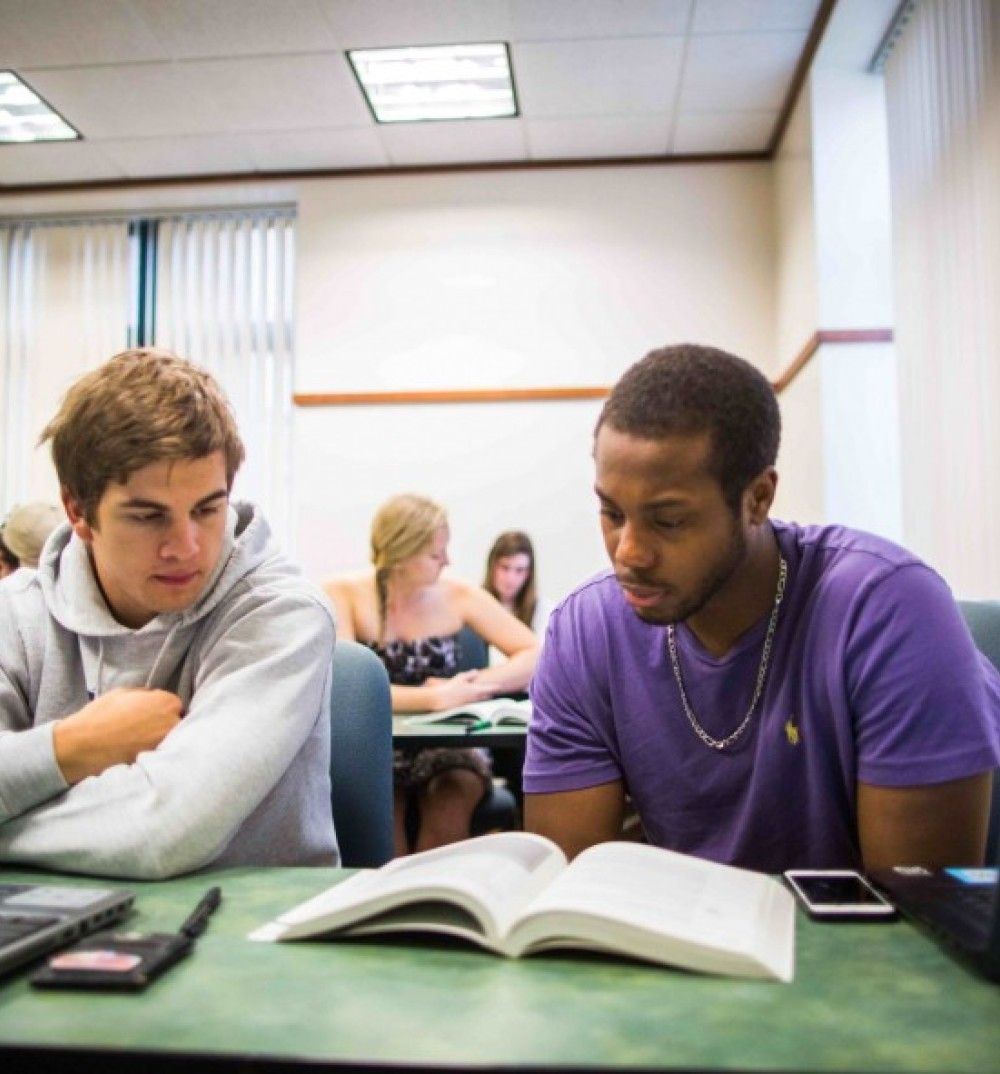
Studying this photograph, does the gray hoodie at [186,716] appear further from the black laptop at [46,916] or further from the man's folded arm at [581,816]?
the man's folded arm at [581,816]

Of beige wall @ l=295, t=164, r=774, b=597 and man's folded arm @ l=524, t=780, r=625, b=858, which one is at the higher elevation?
beige wall @ l=295, t=164, r=774, b=597

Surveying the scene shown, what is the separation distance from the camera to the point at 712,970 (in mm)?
704

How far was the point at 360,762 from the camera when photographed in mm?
1559

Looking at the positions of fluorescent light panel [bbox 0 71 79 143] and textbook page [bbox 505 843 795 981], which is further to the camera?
fluorescent light panel [bbox 0 71 79 143]

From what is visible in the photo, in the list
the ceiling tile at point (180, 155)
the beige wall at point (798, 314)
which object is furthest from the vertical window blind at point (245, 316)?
the beige wall at point (798, 314)

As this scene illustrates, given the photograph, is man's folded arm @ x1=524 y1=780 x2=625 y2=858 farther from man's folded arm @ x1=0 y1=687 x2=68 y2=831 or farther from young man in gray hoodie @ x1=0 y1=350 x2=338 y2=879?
man's folded arm @ x1=0 y1=687 x2=68 y2=831

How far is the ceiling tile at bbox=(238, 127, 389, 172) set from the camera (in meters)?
4.70

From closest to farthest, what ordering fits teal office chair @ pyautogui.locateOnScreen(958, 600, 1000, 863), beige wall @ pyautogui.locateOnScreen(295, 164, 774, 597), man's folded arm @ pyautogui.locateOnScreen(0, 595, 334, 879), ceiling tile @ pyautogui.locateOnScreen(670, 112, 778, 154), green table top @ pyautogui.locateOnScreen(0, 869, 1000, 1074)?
green table top @ pyautogui.locateOnScreen(0, 869, 1000, 1074), man's folded arm @ pyautogui.locateOnScreen(0, 595, 334, 879), teal office chair @ pyautogui.locateOnScreen(958, 600, 1000, 863), ceiling tile @ pyautogui.locateOnScreen(670, 112, 778, 154), beige wall @ pyautogui.locateOnScreen(295, 164, 774, 597)

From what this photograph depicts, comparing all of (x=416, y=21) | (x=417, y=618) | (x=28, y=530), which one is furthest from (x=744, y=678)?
(x=416, y=21)

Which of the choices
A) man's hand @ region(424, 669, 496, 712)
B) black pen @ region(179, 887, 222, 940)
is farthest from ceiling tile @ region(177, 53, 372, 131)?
black pen @ region(179, 887, 222, 940)

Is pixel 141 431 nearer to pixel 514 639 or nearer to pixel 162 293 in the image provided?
pixel 514 639

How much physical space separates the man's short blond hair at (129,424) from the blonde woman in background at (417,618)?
165cm

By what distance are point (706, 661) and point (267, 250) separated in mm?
4735

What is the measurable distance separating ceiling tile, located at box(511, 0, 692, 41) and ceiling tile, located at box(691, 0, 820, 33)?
69 millimetres
